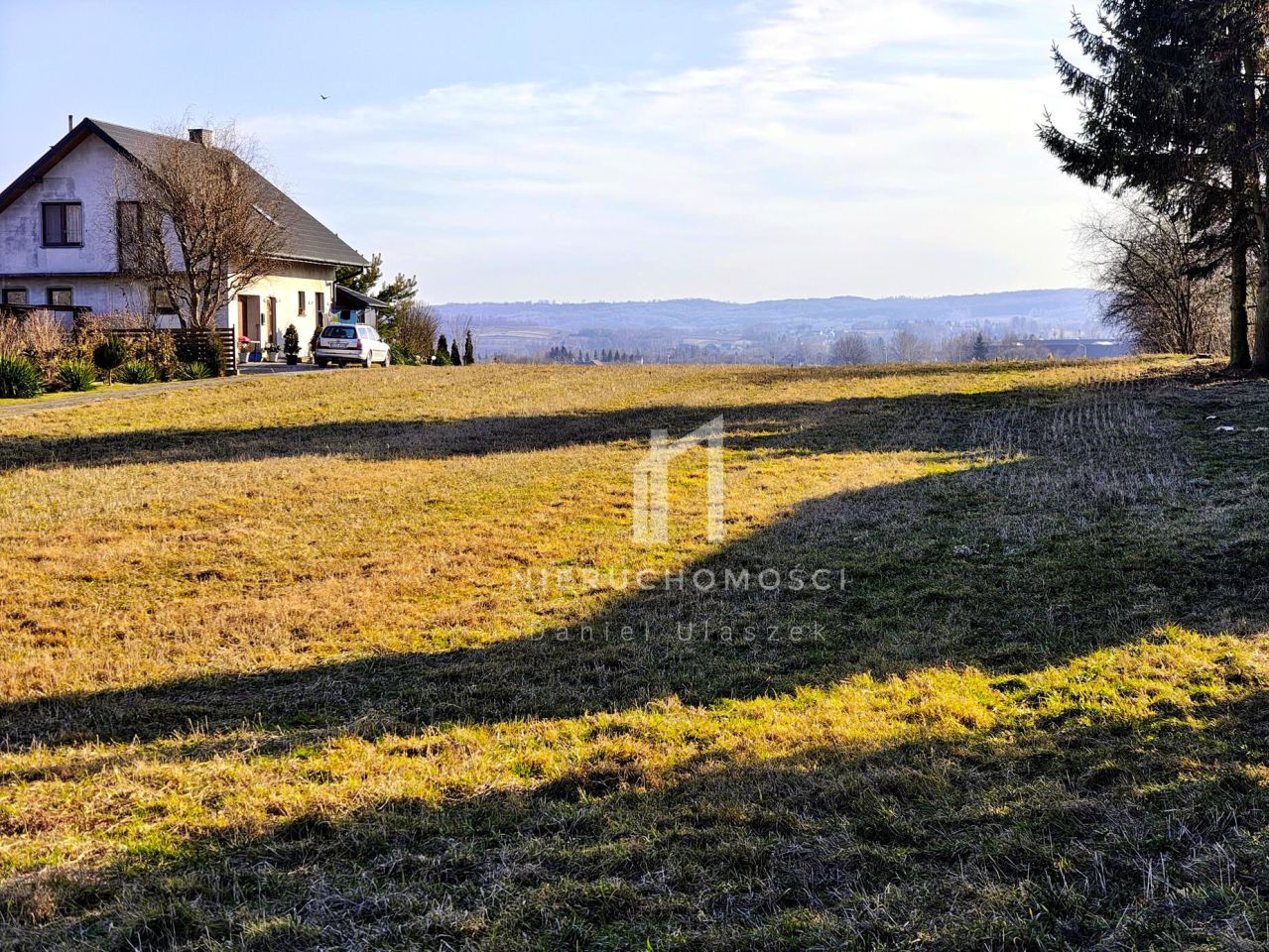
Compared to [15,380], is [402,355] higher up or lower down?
higher up

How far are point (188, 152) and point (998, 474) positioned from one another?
26.9 meters

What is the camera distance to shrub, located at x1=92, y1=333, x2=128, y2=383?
24688 mm

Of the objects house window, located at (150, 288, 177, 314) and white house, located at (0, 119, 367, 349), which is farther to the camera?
white house, located at (0, 119, 367, 349)

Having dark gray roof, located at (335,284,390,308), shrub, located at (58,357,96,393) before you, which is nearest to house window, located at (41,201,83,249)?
dark gray roof, located at (335,284,390,308)

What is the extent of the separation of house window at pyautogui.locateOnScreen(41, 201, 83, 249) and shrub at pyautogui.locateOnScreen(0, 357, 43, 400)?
50.5 ft

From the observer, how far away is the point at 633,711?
5.57 m

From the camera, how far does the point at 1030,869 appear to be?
11.9ft

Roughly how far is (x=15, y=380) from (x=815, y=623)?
65.0 ft

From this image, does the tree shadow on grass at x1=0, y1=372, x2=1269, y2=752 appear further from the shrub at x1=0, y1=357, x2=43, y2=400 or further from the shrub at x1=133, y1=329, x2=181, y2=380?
the shrub at x1=133, y1=329, x2=181, y2=380

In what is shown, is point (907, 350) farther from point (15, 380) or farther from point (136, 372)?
point (15, 380)

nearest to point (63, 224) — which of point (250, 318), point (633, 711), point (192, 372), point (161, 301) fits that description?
point (161, 301)

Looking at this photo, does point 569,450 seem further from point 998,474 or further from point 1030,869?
point 1030,869

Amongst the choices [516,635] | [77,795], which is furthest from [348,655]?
[77,795]

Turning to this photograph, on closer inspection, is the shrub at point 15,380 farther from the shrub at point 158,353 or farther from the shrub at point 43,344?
the shrub at point 158,353
